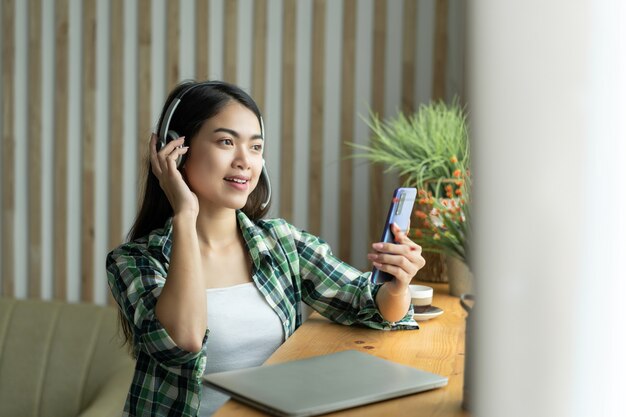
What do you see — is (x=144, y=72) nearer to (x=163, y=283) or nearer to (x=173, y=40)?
(x=173, y=40)

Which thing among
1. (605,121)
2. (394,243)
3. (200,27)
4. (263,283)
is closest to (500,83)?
(605,121)

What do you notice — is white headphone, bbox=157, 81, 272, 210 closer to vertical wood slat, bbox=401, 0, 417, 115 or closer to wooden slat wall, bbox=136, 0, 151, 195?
vertical wood slat, bbox=401, 0, 417, 115

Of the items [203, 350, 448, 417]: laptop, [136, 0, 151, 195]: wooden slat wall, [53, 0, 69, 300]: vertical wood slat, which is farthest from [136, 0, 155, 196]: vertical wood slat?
[203, 350, 448, 417]: laptop

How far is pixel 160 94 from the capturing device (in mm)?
3053

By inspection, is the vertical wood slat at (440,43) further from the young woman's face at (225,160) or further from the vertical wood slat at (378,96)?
the young woman's face at (225,160)

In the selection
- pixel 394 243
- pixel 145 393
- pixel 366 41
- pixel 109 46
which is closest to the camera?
pixel 394 243

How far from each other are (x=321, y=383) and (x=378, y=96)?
79.5 inches

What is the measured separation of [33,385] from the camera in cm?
275

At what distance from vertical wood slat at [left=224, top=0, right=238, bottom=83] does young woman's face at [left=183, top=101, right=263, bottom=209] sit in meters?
1.28

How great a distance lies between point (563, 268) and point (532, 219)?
2cm

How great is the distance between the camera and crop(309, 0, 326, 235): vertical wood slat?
9.39 ft

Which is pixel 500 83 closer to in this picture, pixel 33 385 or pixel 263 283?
pixel 263 283

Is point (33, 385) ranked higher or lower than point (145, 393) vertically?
lower

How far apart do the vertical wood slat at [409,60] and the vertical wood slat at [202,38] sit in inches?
31.0
